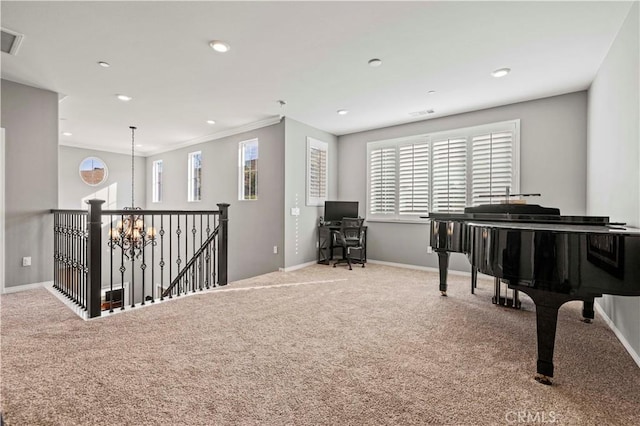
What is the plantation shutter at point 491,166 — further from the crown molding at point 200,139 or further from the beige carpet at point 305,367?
the crown molding at point 200,139

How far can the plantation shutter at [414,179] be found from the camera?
5086 mm

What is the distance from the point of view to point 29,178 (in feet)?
12.2

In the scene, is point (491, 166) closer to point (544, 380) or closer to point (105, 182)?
point (544, 380)

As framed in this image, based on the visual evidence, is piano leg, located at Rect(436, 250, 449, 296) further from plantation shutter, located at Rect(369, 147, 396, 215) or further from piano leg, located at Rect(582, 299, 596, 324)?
plantation shutter, located at Rect(369, 147, 396, 215)

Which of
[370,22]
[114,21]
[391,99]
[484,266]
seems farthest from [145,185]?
[484,266]

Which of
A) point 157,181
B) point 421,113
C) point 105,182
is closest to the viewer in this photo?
point 421,113

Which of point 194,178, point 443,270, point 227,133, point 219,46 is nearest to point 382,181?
point 443,270

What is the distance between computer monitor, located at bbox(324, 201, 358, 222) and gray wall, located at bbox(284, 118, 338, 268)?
0.28m

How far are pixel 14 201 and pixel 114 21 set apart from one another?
2819mm

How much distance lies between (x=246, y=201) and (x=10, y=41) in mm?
3638

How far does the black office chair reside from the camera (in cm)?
514

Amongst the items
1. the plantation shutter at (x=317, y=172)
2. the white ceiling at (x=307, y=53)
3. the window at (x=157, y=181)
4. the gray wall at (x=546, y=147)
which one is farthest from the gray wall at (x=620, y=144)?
the window at (x=157, y=181)

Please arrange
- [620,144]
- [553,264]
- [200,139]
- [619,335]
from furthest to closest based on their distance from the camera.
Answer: [200,139] → [620,144] → [619,335] → [553,264]

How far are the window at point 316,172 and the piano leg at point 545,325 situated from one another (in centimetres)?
413
